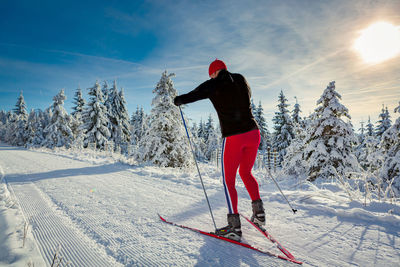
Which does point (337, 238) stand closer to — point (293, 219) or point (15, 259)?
point (293, 219)

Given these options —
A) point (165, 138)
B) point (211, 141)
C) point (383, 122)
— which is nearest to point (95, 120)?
point (165, 138)

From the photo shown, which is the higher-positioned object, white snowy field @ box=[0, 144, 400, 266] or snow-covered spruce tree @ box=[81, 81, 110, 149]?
snow-covered spruce tree @ box=[81, 81, 110, 149]

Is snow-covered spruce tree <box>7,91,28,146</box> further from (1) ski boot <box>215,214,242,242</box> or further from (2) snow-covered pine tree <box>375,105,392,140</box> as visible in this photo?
(2) snow-covered pine tree <box>375,105,392,140</box>

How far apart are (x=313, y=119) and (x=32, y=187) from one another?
11.4m

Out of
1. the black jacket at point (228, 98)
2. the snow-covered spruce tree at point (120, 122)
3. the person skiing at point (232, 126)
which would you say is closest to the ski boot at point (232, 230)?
the person skiing at point (232, 126)

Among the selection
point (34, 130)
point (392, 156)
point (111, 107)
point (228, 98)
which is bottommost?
point (392, 156)

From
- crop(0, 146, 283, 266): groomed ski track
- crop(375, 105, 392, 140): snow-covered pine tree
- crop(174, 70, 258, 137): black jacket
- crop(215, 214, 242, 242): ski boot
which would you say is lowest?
crop(0, 146, 283, 266): groomed ski track

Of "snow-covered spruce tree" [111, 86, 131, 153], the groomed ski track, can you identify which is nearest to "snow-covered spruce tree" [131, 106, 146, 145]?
"snow-covered spruce tree" [111, 86, 131, 153]

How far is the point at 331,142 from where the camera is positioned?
29.7 ft

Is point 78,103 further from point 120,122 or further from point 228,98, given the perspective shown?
point 228,98

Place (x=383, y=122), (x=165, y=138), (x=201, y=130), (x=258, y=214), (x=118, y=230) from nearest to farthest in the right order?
(x=118, y=230)
(x=258, y=214)
(x=165, y=138)
(x=383, y=122)
(x=201, y=130)

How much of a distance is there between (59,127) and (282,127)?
32523 millimetres

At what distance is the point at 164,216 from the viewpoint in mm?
2805

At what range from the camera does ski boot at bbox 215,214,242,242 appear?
7.10ft
